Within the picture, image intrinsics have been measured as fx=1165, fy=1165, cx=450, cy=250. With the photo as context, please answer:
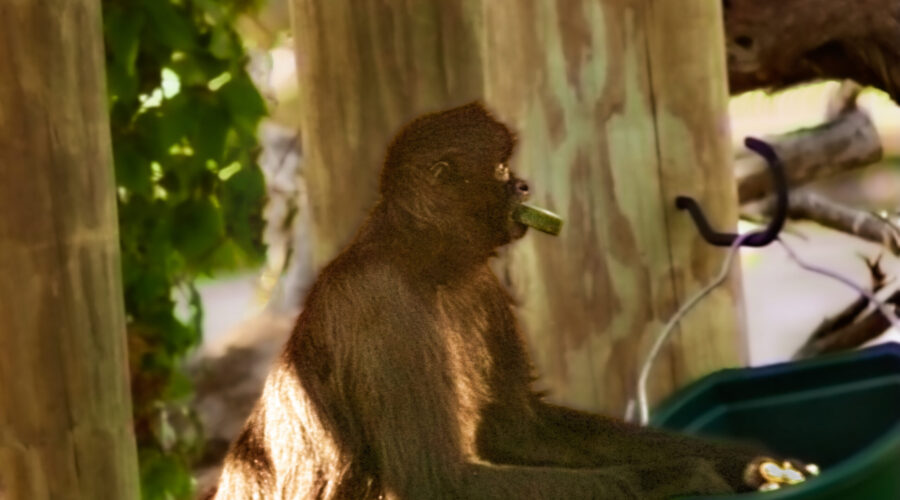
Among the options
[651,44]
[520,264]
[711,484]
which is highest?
[651,44]

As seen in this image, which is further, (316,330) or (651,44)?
(651,44)

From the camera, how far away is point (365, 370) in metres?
0.58

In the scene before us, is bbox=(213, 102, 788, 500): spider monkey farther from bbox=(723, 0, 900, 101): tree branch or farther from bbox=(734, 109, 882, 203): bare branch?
bbox=(734, 109, 882, 203): bare branch

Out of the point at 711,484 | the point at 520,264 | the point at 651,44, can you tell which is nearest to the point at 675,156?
the point at 651,44

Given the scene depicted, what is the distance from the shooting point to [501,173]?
61 centimetres

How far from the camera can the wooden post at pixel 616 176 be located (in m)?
0.77

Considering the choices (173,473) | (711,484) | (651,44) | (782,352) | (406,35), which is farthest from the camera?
(782,352)

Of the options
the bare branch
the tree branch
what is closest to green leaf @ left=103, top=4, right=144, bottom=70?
the tree branch

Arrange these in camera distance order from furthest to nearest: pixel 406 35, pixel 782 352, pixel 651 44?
pixel 782 352 < pixel 651 44 < pixel 406 35

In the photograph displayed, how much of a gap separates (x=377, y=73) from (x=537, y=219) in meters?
0.15

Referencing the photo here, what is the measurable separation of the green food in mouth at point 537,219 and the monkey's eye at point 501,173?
2cm

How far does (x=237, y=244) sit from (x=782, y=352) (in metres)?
0.73

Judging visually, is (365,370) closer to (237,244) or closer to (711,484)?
(711,484)

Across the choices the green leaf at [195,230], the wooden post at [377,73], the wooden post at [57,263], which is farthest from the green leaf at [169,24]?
the wooden post at [377,73]
